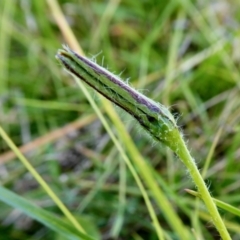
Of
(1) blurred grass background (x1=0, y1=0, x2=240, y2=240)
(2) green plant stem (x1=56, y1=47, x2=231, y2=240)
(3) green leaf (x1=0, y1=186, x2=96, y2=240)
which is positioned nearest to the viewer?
(2) green plant stem (x1=56, y1=47, x2=231, y2=240)

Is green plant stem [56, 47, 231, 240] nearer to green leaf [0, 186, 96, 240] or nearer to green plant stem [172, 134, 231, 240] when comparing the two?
green plant stem [172, 134, 231, 240]

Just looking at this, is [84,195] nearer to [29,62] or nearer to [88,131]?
[88,131]

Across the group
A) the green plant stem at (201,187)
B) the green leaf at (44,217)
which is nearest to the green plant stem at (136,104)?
the green plant stem at (201,187)

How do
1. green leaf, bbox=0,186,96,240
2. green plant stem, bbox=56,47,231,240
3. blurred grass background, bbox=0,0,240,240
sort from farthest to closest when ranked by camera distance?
blurred grass background, bbox=0,0,240,240 < green leaf, bbox=0,186,96,240 < green plant stem, bbox=56,47,231,240

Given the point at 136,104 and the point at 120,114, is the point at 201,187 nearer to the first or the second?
the point at 136,104

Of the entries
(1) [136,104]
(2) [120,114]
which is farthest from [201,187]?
(2) [120,114]

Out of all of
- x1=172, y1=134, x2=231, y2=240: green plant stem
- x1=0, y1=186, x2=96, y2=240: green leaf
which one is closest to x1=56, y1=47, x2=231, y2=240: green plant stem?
x1=172, y1=134, x2=231, y2=240: green plant stem

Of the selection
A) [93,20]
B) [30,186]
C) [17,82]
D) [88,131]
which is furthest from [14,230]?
[93,20]

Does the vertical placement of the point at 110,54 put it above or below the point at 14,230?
above
